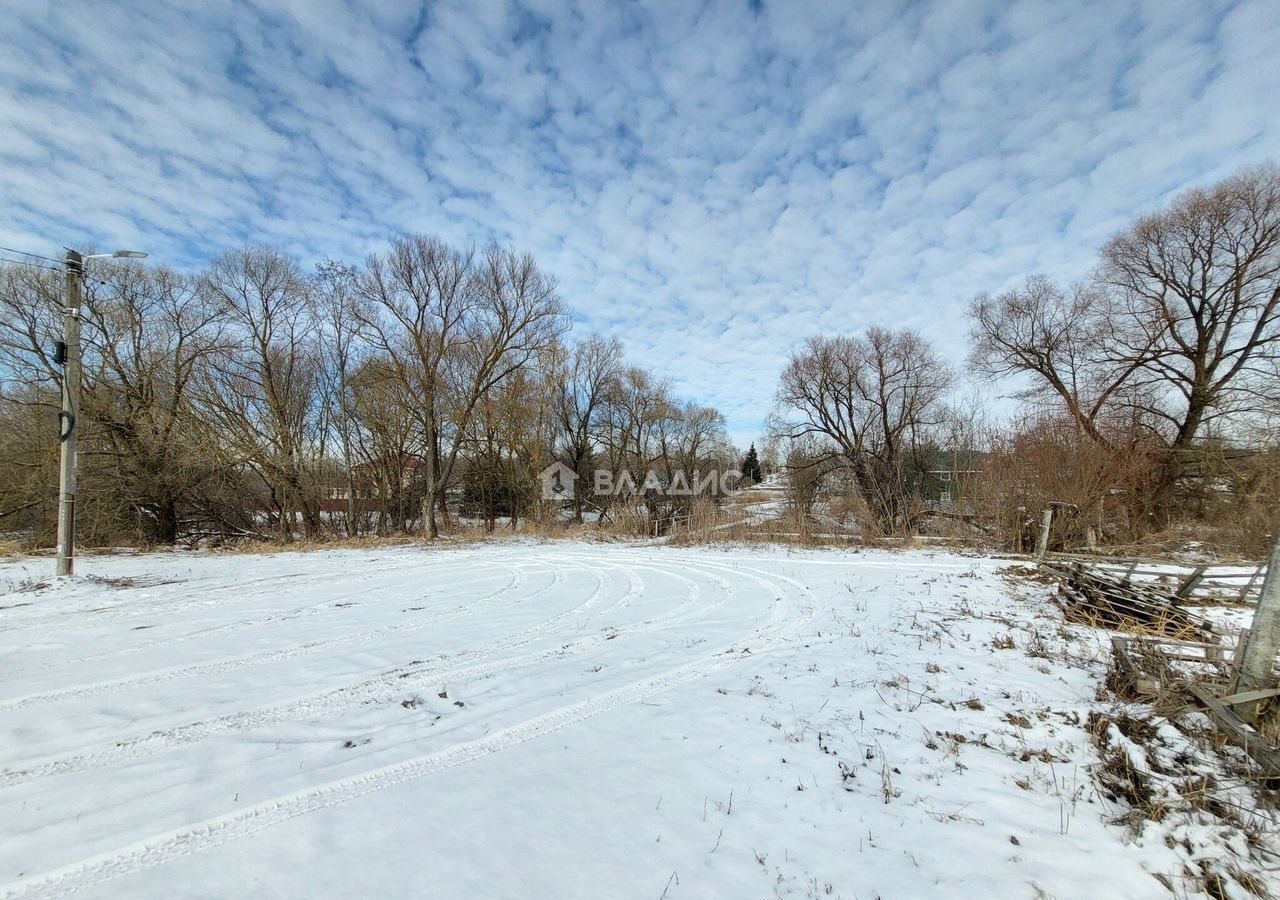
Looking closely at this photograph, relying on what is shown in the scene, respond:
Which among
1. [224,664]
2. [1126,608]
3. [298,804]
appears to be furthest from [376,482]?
[1126,608]

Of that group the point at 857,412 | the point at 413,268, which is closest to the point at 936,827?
the point at 413,268

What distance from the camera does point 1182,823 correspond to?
8.62 feet

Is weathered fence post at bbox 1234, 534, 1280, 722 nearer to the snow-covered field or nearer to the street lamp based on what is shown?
the snow-covered field

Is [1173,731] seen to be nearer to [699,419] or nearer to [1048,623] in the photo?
[1048,623]

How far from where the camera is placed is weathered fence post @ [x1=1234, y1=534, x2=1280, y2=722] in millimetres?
3225

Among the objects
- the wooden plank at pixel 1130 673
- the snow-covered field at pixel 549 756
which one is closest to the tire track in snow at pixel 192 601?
the snow-covered field at pixel 549 756

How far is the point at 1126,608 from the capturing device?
20.9 feet

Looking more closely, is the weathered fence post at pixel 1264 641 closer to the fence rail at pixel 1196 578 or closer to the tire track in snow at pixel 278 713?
the fence rail at pixel 1196 578

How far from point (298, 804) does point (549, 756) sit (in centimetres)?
132

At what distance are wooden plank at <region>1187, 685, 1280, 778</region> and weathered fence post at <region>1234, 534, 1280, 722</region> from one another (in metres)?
0.15

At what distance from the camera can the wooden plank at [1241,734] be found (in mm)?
2898

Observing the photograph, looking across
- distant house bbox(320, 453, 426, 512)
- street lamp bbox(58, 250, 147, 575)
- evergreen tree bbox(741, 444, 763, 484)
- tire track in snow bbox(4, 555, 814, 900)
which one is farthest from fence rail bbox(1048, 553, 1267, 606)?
evergreen tree bbox(741, 444, 763, 484)

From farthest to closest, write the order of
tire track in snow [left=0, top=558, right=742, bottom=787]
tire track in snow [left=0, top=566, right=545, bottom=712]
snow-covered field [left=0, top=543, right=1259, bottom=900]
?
tire track in snow [left=0, top=566, right=545, bottom=712] < tire track in snow [left=0, top=558, right=742, bottom=787] < snow-covered field [left=0, top=543, right=1259, bottom=900]

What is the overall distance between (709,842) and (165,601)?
8616 millimetres
